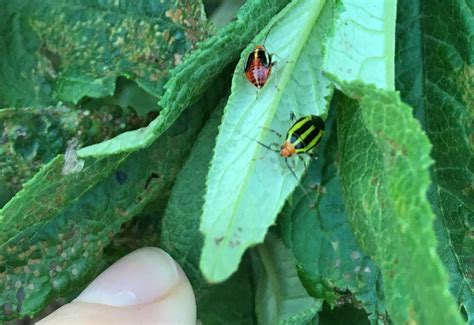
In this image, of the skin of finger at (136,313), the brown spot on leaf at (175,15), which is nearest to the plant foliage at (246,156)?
the brown spot on leaf at (175,15)

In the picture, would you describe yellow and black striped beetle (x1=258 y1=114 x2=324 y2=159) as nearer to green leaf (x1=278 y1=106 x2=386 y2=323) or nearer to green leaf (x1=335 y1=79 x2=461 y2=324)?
green leaf (x1=335 y1=79 x2=461 y2=324)

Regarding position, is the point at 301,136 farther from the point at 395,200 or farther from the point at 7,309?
the point at 7,309

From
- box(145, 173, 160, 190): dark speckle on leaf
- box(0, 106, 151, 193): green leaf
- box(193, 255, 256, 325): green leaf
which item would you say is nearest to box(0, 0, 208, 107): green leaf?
box(0, 106, 151, 193): green leaf

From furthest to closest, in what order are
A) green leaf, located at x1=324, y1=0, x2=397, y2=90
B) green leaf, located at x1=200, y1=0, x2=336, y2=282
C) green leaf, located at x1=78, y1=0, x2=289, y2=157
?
green leaf, located at x1=78, y1=0, x2=289, y2=157 < green leaf, located at x1=324, y1=0, x2=397, y2=90 < green leaf, located at x1=200, y1=0, x2=336, y2=282

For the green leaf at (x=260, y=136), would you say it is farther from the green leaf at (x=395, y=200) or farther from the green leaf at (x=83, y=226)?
the green leaf at (x=83, y=226)

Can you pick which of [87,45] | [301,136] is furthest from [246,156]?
[87,45]

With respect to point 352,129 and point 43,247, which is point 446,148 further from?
point 43,247
